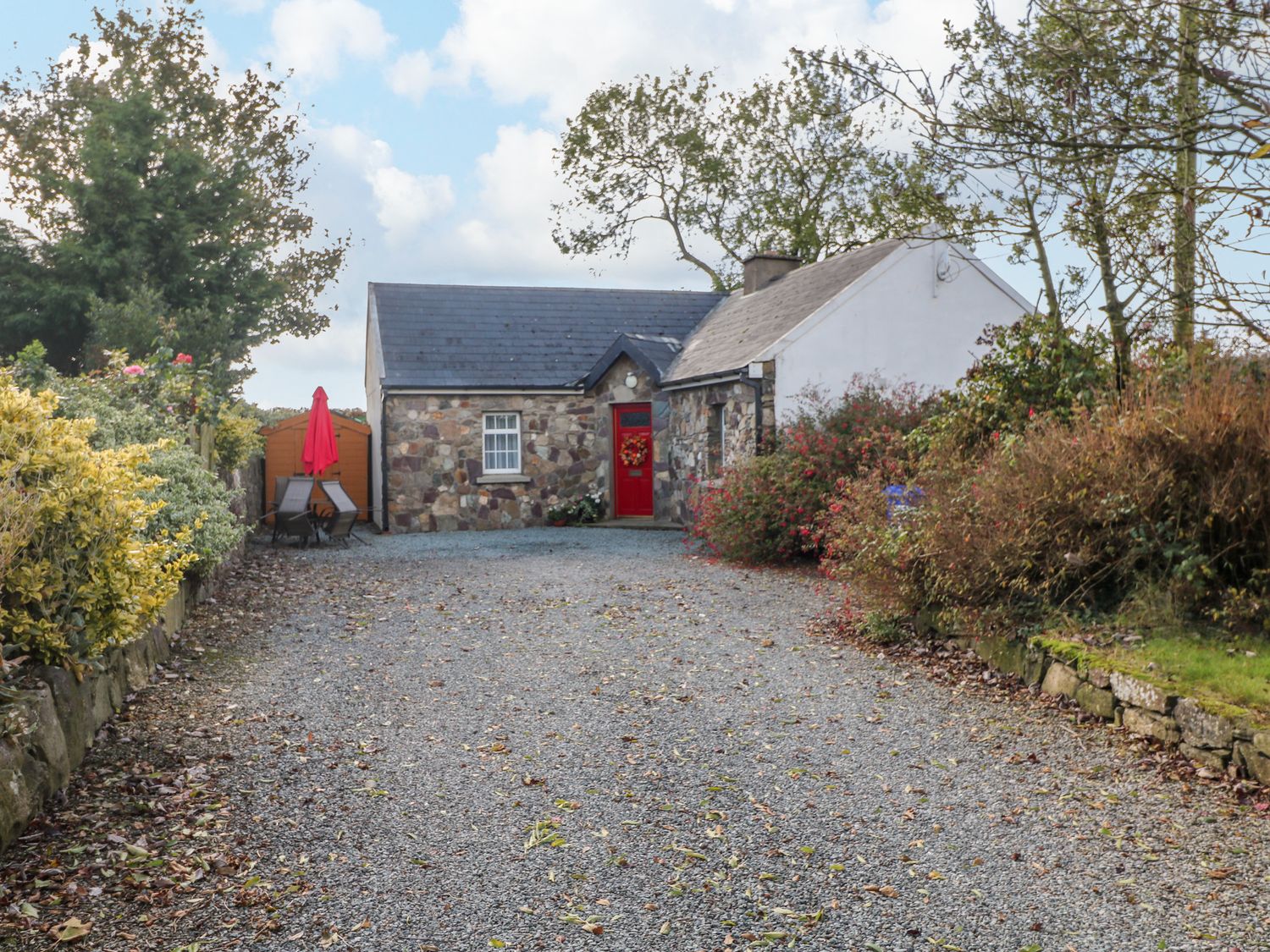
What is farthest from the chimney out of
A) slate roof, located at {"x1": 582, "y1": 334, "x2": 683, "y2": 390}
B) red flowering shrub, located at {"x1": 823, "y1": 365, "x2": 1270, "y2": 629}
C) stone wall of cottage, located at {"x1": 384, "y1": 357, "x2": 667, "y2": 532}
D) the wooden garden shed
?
red flowering shrub, located at {"x1": 823, "y1": 365, "x2": 1270, "y2": 629}

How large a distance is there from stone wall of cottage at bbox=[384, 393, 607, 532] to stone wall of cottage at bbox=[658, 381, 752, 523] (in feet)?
6.57

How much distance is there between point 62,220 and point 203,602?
2082cm

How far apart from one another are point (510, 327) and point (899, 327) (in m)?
8.75

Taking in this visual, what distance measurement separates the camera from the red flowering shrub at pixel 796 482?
546 inches

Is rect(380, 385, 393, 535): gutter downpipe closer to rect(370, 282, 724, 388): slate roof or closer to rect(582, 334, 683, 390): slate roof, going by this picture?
rect(370, 282, 724, 388): slate roof

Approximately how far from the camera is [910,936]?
12.7 ft

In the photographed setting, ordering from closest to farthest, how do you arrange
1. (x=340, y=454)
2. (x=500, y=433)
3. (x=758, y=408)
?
(x=758, y=408), (x=500, y=433), (x=340, y=454)

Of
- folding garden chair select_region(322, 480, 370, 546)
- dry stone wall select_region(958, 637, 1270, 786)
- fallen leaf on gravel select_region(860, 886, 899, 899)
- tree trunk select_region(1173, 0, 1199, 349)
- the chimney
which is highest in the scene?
the chimney

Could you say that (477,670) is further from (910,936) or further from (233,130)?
(233,130)

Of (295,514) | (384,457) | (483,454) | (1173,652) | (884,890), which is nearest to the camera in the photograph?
(884,890)

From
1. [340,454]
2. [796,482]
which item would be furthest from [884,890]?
[340,454]

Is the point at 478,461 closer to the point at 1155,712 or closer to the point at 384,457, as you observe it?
the point at 384,457

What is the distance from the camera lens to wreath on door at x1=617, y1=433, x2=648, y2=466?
20.7m

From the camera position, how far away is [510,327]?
22.3m
